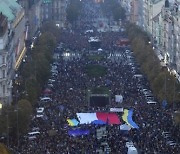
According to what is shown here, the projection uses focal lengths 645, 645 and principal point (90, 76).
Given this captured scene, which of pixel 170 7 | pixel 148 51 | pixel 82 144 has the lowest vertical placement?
pixel 82 144

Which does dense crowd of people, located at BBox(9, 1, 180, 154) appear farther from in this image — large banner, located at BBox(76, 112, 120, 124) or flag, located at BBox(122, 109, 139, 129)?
large banner, located at BBox(76, 112, 120, 124)

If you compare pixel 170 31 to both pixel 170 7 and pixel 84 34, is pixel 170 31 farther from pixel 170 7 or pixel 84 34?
pixel 84 34

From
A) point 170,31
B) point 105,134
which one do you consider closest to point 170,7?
point 170,31

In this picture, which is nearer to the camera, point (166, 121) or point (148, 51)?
point (166, 121)

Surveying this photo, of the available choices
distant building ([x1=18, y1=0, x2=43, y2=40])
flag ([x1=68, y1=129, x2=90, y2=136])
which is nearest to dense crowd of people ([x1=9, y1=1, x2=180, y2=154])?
flag ([x1=68, y1=129, x2=90, y2=136])

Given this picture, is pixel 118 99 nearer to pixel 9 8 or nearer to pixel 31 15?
pixel 9 8

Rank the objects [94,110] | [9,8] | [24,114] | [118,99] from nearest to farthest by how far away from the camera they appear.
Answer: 1. [24,114]
2. [94,110]
3. [118,99]
4. [9,8]

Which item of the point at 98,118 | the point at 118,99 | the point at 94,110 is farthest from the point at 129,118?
the point at 118,99
